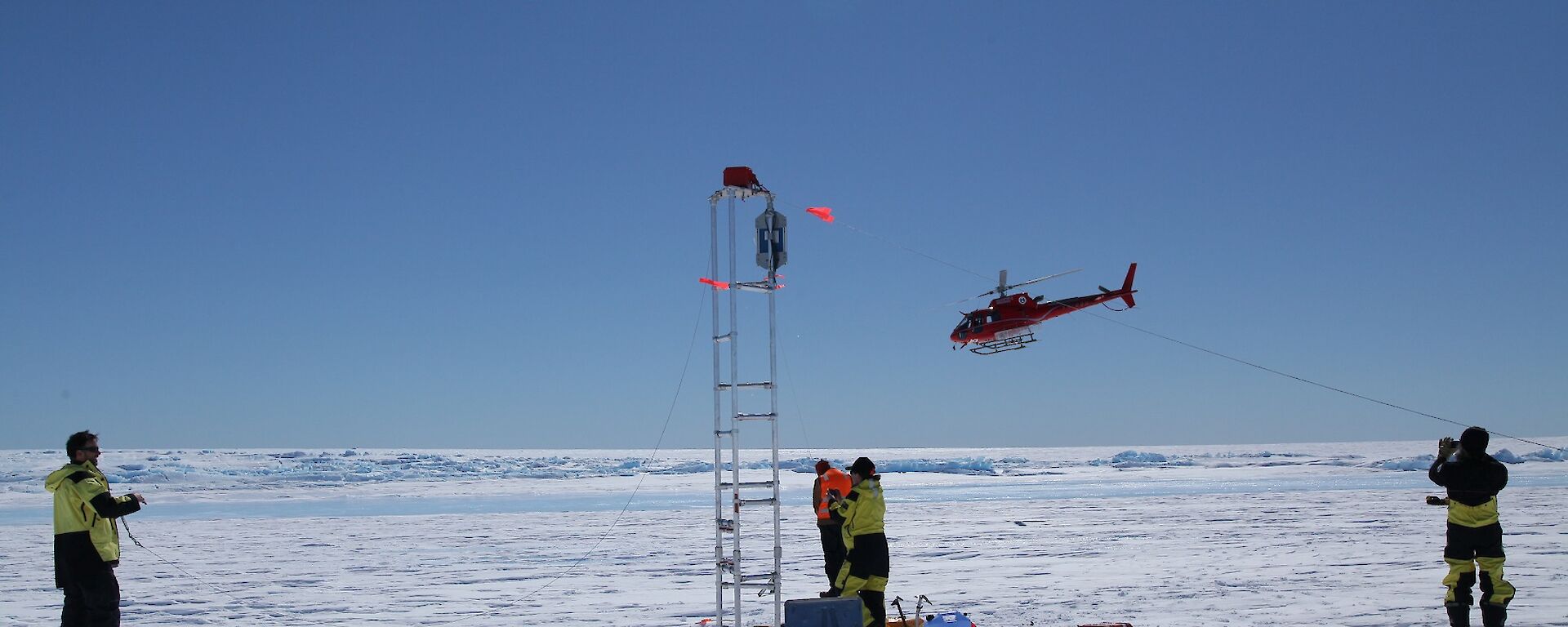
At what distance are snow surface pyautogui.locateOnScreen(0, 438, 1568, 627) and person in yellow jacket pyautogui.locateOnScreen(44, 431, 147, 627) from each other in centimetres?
334

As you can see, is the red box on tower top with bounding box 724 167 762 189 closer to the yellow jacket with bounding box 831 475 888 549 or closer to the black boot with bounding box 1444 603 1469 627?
the yellow jacket with bounding box 831 475 888 549

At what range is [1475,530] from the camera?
6.15 m

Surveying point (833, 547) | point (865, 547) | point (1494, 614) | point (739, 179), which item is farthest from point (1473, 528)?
point (739, 179)

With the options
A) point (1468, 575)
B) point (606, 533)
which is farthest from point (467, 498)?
point (1468, 575)

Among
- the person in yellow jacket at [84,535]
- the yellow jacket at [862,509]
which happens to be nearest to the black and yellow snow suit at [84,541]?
the person in yellow jacket at [84,535]

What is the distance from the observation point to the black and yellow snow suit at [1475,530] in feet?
19.9

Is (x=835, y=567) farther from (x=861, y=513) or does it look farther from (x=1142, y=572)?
(x=1142, y=572)

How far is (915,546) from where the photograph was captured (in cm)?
1421

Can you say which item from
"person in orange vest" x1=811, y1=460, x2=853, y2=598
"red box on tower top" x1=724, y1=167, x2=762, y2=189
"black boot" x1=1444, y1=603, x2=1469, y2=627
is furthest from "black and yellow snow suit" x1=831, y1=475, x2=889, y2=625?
"black boot" x1=1444, y1=603, x2=1469, y2=627

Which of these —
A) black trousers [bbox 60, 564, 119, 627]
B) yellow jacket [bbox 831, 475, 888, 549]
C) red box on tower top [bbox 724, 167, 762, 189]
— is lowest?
black trousers [bbox 60, 564, 119, 627]

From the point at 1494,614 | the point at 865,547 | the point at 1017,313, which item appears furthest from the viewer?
the point at 1017,313

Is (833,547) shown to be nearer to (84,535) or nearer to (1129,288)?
(84,535)

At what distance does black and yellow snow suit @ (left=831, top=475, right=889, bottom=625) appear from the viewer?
6320mm

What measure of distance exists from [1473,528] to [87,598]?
7.71 meters
